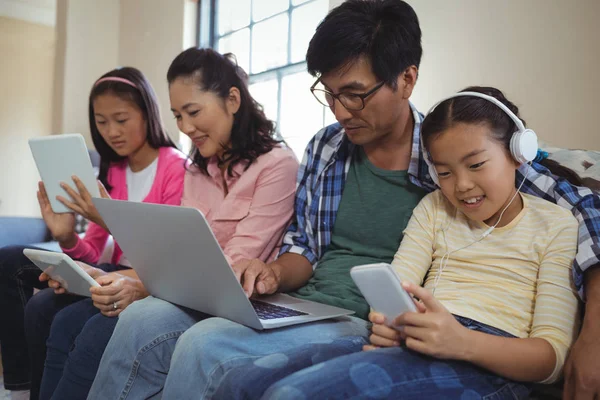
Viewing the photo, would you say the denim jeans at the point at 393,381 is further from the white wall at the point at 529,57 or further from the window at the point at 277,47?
the window at the point at 277,47

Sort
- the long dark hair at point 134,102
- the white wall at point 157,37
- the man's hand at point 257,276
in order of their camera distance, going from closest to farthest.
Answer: the man's hand at point 257,276 → the long dark hair at point 134,102 → the white wall at point 157,37

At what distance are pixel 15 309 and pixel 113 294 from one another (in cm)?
73

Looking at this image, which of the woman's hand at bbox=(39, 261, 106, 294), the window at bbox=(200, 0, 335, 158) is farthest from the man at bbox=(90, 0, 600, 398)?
the window at bbox=(200, 0, 335, 158)

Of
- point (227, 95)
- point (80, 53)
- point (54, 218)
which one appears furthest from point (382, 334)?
point (80, 53)

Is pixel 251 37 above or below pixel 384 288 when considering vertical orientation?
above

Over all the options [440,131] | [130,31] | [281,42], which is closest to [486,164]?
[440,131]

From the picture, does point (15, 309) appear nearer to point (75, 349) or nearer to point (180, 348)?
point (75, 349)

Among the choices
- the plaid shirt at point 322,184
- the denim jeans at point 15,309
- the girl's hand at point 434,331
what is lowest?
the denim jeans at point 15,309

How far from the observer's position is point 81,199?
154cm

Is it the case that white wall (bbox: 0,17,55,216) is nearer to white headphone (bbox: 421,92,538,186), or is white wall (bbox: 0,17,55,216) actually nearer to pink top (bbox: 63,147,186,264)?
pink top (bbox: 63,147,186,264)

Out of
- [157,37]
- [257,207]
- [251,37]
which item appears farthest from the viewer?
[157,37]

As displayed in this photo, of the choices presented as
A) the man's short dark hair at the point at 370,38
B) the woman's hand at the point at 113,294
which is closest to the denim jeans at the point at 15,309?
the woman's hand at the point at 113,294

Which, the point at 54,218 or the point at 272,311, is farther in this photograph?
the point at 54,218

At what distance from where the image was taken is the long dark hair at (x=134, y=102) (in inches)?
68.9
